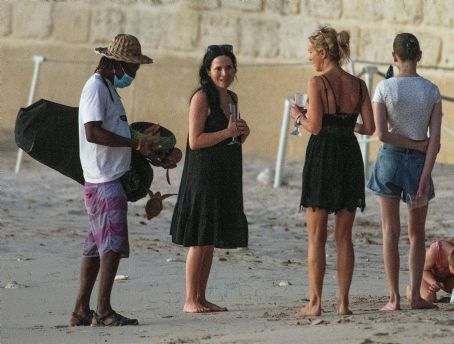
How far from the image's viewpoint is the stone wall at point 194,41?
594 inches

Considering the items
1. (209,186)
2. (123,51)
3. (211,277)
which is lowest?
(211,277)

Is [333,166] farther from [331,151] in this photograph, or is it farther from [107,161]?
[107,161]

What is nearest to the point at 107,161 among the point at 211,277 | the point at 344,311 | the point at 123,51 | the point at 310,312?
the point at 123,51

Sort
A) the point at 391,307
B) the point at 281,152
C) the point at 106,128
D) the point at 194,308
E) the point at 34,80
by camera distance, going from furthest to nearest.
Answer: the point at 34,80
the point at 281,152
the point at 194,308
the point at 391,307
the point at 106,128

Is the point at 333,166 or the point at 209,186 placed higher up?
the point at 333,166

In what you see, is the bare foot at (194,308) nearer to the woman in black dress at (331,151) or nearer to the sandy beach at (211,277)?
the sandy beach at (211,277)

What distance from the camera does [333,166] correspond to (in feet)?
23.7

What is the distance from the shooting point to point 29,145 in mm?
7348

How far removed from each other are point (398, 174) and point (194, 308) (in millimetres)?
1261

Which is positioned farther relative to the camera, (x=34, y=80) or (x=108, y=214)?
(x=34, y=80)

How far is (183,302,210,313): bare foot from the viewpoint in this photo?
7645 mm

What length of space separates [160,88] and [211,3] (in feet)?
3.44

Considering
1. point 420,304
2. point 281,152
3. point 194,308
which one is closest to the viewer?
point 420,304

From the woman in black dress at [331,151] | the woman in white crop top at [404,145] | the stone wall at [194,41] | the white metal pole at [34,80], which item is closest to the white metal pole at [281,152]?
the stone wall at [194,41]
